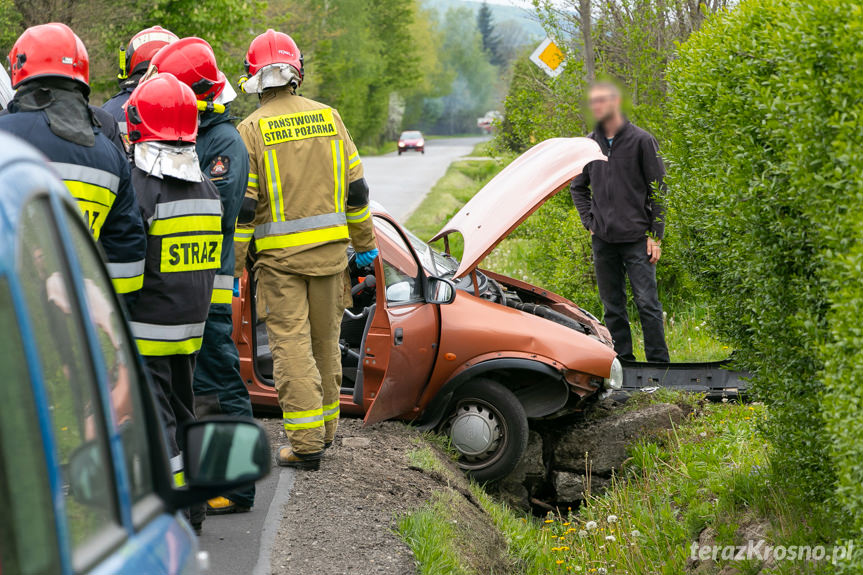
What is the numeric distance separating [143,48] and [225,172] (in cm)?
123

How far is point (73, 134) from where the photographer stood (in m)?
3.88

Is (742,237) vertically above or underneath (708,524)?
above

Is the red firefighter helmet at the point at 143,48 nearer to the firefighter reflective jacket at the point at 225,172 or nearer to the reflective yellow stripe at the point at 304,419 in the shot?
the firefighter reflective jacket at the point at 225,172

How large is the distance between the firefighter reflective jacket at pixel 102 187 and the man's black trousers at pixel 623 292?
4667 mm

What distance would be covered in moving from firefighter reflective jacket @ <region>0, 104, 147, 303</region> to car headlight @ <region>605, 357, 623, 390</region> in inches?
137

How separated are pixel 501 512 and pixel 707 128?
2.68 meters

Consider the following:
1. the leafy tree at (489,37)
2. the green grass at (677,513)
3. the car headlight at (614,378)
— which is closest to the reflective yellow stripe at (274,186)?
the green grass at (677,513)

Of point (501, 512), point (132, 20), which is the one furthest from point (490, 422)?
point (132, 20)

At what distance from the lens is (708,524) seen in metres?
4.99

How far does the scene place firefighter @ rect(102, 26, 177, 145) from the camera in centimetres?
537

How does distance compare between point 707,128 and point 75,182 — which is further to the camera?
point 707,128

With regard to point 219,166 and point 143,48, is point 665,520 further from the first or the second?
point 143,48

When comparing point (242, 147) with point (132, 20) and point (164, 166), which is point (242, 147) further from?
point (132, 20)

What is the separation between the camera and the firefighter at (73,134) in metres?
3.86
